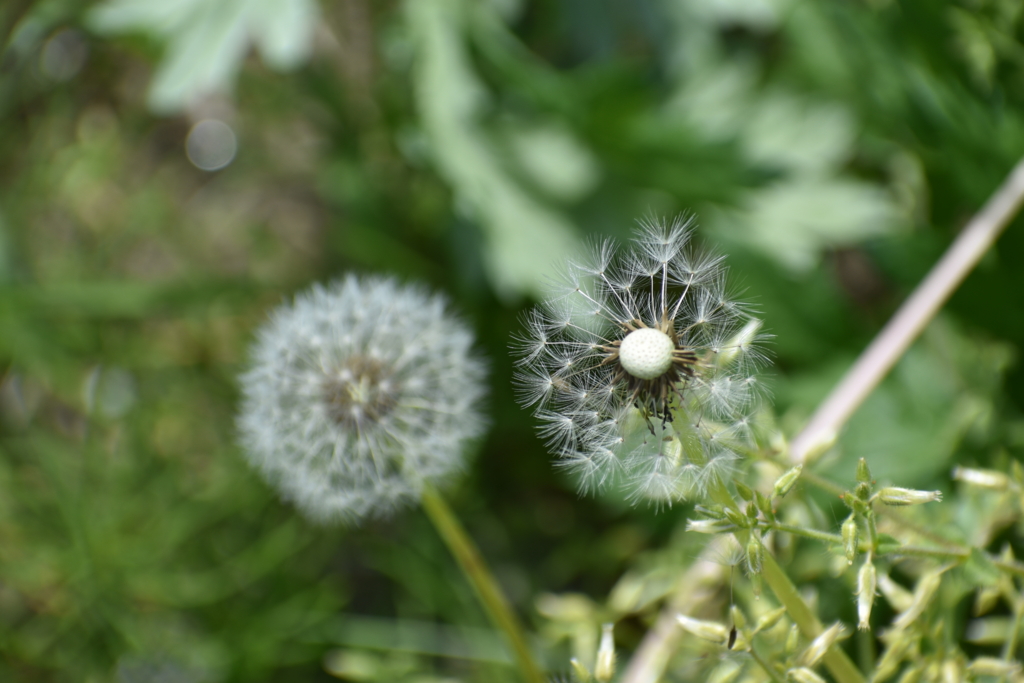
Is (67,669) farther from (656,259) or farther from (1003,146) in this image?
(1003,146)

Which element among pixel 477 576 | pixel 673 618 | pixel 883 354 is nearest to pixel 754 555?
pixel 477 576

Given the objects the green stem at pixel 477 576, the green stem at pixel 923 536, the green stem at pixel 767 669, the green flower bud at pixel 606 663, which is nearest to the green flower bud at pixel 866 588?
the green stem at pixel 923 536

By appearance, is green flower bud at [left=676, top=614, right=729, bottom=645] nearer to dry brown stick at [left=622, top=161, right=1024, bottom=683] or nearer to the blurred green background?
dry brown stick at [left=622, top=161, right=1024, bottom=683]

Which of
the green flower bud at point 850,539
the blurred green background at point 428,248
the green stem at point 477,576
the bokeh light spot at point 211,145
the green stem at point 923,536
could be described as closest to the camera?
the green flower bud at point 850,539

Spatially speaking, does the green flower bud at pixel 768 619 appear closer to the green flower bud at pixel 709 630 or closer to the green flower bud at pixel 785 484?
the green flower bud at pixel 709 630

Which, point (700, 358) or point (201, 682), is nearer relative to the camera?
point (700, 358)

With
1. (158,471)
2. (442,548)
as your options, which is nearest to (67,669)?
(158,471)

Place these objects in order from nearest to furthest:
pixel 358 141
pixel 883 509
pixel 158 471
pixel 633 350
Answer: pixel 633 350 < pixel 883 509 < pixel 158 471 < pixel 358 141
